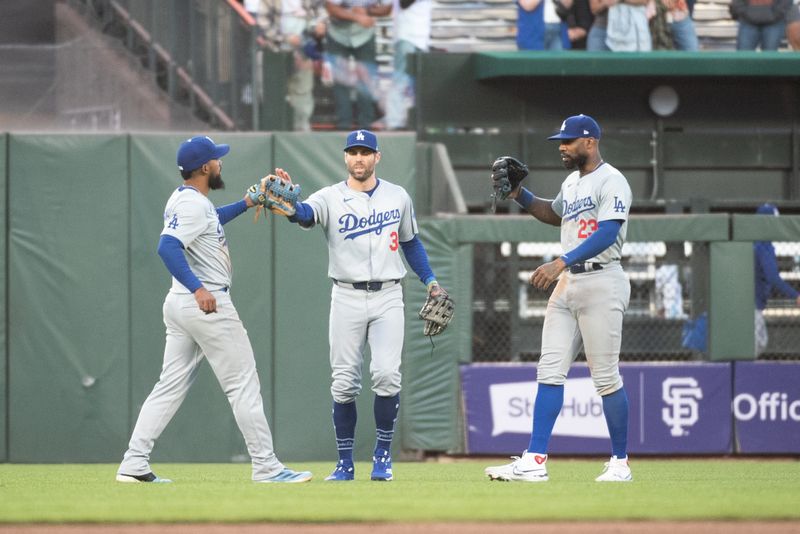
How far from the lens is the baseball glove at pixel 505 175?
799cm

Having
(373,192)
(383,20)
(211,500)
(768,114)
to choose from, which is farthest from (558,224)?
(768,114)

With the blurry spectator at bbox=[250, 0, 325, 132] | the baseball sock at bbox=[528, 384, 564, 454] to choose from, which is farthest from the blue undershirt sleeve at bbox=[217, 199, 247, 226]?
the blurry spectator at bbox=[250, 0, 325, 132]

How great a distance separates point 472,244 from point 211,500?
507 centimetres

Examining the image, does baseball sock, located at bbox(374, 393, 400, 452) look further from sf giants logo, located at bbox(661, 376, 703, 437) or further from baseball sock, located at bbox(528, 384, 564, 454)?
sf giants logo, located at bbox(661, 376, 703, 437)

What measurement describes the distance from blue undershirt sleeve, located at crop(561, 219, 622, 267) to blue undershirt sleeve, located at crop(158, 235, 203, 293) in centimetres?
201

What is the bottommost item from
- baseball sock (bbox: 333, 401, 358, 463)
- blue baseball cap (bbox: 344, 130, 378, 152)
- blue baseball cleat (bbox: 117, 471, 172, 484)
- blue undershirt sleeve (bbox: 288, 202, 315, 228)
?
blue baseball cleat (bbox: 117, 471, 172, 484)

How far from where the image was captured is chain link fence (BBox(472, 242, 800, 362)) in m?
11.4

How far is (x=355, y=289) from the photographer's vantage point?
25.8ft

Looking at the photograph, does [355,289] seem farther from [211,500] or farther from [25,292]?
[25,292]

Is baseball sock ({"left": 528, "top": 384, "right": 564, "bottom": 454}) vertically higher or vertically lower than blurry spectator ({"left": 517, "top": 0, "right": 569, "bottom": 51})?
lower

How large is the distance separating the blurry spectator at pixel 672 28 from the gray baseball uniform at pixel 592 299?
6.74 meters

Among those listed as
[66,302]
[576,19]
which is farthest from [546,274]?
[576,19]

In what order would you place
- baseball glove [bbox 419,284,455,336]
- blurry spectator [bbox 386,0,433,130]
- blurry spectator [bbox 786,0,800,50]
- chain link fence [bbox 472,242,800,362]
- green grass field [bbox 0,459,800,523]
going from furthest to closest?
blurry spectator [bbox 786,0,800,50], blurry spectator [bbox 386,0,433,130], chain link fence [bbox 472,242,800,362], baseball glove [bbox 419,284,455,336], green grass field [bbox 0,459,800,523]

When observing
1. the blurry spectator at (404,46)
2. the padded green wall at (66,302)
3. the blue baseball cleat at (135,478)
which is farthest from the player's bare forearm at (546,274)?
the blurry spectator at (404,46)
